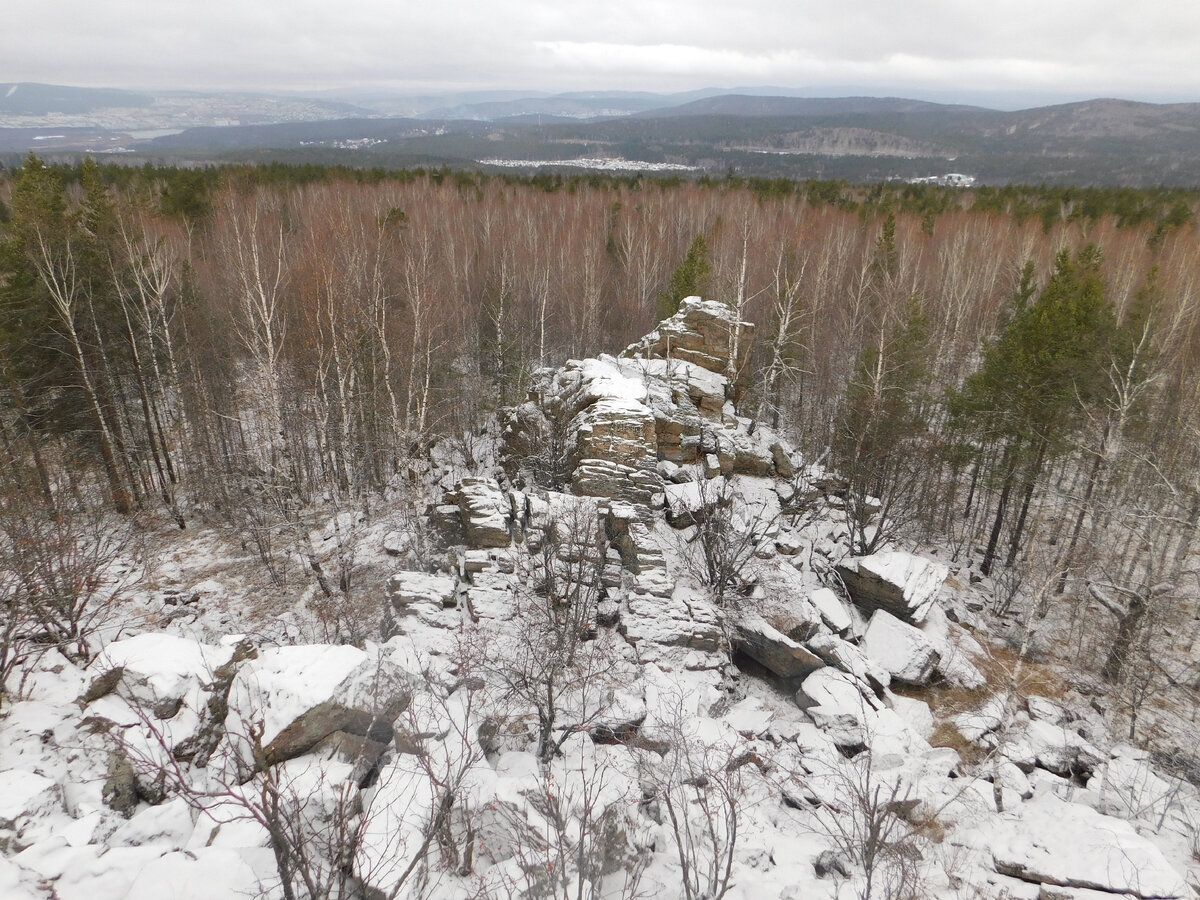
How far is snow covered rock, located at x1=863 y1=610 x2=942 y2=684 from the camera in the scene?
15.9 m

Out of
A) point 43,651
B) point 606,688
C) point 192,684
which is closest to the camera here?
point 192,684

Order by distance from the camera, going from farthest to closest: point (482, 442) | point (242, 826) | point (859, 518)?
point (482, 442) < point (859, 518) < point (242, 826)

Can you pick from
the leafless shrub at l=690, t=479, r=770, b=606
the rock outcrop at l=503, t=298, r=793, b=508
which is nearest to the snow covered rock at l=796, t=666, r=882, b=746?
the leafless shrub at l=690, t=479, r=770, b=606

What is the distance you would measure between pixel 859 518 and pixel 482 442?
19.0 m

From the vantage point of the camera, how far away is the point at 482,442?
32.0 m

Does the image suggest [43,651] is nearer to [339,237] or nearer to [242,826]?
[242,826]

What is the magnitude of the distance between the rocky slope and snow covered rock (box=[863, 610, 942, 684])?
9 cm

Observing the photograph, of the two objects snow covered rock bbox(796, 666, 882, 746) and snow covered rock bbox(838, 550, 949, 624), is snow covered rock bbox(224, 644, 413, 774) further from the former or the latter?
snow covered rock bbox(838, 550, 949, 624)

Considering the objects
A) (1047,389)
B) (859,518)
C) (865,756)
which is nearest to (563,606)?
(865,756)

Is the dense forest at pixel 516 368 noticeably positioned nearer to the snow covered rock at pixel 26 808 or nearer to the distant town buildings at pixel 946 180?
the snow covered rock at pixel 26 808

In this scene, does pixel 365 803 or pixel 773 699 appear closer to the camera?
pixel 365 803

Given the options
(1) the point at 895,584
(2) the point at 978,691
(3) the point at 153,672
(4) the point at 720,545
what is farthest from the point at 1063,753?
(3) the point at 153,672

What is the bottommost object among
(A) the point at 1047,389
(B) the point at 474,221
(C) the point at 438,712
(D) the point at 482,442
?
(D) the point at 482,442

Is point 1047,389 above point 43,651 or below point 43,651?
above
